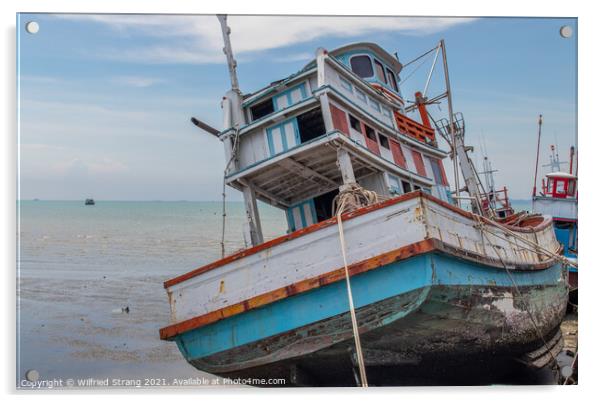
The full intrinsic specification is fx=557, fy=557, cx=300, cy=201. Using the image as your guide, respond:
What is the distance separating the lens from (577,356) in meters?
5.80

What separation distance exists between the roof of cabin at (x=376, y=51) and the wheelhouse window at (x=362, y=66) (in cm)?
22

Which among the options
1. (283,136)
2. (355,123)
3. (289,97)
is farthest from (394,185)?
(289,97)

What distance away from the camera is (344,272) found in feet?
17.9

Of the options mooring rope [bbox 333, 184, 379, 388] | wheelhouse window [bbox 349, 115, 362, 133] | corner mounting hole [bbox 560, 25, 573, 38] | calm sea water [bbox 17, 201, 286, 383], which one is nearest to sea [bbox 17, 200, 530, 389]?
calm sea water [bbox 17, 201, 286, 383]

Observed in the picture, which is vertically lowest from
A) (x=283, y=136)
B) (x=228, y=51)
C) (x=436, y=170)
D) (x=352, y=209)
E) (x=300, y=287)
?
(x=300, y=287)

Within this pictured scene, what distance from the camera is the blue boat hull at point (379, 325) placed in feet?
17.7

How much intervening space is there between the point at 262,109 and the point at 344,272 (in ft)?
11.2

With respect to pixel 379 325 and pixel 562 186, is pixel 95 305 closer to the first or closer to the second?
pixel 379 325

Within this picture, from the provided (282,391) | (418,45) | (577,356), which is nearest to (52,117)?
(282,391)

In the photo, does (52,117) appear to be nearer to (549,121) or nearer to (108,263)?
(549,121)

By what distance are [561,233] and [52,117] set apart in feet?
36.8

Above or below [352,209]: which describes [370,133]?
above

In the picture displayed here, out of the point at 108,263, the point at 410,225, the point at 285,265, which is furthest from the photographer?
the point at 108,263

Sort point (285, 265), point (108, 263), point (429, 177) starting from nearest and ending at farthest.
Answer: point (285, 265) → point (429, 177) → point (108, 263)
